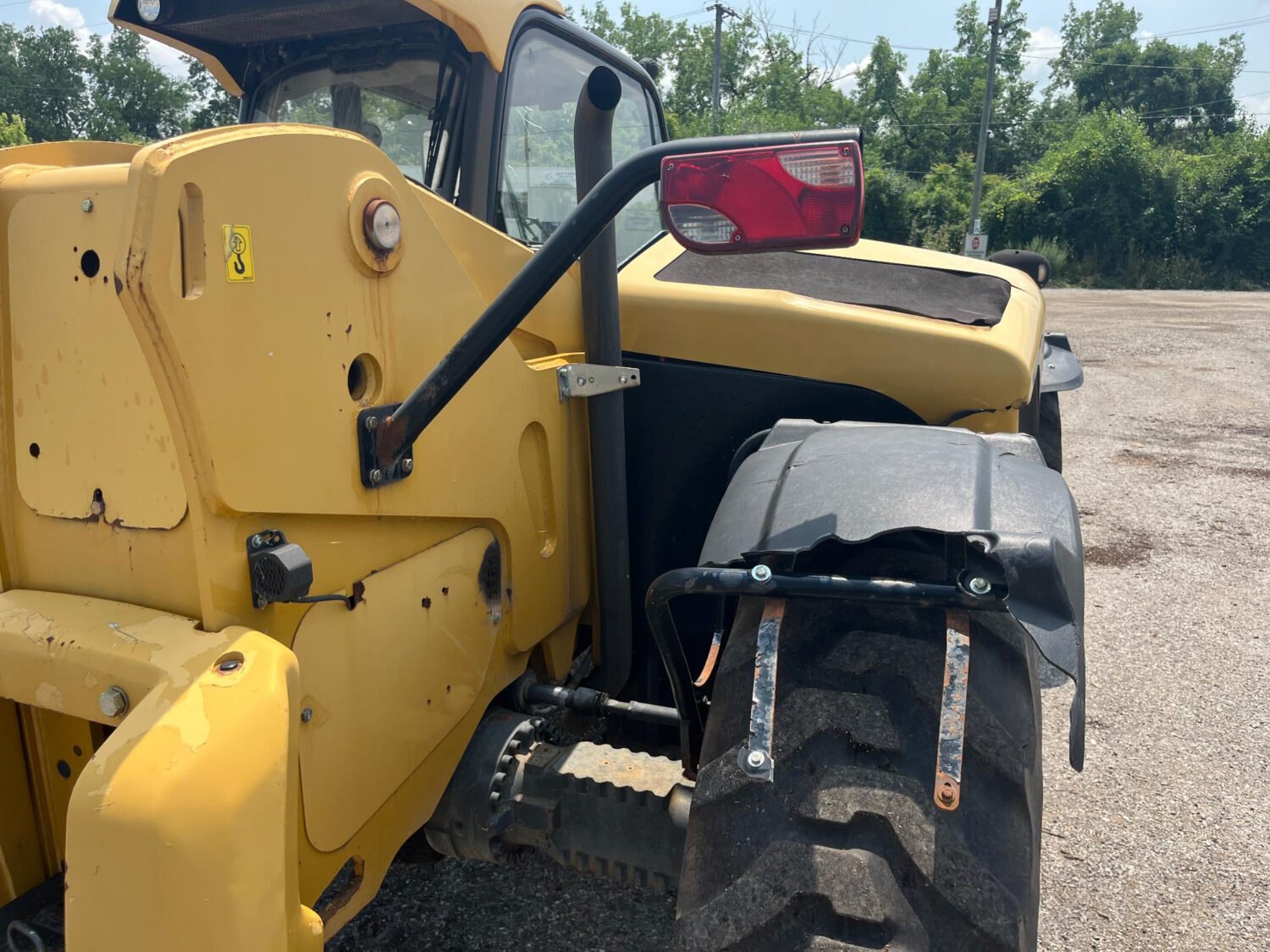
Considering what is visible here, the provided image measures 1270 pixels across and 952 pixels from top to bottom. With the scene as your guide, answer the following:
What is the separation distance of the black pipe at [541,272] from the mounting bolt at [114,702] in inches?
19.3

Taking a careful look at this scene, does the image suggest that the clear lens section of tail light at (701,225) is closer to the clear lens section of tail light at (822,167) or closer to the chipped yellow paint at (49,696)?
the clear lens section of tail light at (822,167)

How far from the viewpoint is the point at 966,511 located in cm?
142

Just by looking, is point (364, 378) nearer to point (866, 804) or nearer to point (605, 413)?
point (605, 413)

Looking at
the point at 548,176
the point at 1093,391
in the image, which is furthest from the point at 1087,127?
the point at 548,176

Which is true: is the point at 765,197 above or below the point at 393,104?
below

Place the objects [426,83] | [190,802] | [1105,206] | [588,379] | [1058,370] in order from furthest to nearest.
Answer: [1105,206] → [1058,370] → [426,83] → [588,379] → [190,802]

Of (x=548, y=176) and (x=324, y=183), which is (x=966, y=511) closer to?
(x=324, y=183)

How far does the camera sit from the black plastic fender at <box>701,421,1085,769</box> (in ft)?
4.42

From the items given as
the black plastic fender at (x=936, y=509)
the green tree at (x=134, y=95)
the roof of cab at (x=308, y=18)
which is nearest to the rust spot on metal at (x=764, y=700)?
the black plastic fender at (x=936, y=509)

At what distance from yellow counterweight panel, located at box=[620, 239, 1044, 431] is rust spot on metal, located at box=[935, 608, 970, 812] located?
933 mm

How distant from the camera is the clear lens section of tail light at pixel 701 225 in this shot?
1377 mm

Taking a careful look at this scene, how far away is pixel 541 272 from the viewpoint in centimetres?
143

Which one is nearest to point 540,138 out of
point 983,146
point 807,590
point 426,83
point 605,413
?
point 426,83

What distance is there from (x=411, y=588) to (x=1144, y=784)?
8.87 feet
